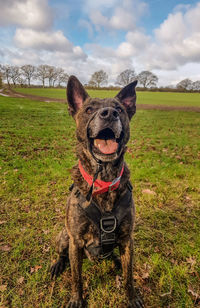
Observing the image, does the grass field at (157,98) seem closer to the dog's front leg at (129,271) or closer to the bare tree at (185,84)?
the bare tree at (185,84)

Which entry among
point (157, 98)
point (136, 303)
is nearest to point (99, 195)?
point (136, 303)

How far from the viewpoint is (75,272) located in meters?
2.21

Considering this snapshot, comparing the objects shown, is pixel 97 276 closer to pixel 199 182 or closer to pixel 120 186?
pixel 120 186

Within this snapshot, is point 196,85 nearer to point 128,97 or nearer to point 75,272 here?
point 128,97

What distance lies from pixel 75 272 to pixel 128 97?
255 centimetres

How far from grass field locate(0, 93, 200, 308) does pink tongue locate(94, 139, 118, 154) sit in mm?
1920

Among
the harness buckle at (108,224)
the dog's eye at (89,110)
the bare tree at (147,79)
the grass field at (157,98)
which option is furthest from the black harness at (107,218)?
the bare tree at (147,79)

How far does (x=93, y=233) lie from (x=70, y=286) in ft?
3.65

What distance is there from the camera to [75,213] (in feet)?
Result: 6.90

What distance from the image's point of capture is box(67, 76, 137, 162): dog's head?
2006mm

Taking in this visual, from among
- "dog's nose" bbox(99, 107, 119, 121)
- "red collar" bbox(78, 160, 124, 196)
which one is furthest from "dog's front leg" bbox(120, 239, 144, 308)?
"dog's nose" bbox(99, 107, 119, 121)

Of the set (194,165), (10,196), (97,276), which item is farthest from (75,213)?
(194,165)

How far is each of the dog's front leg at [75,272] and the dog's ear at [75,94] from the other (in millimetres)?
1895

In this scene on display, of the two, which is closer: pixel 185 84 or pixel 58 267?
pixel 58 267
